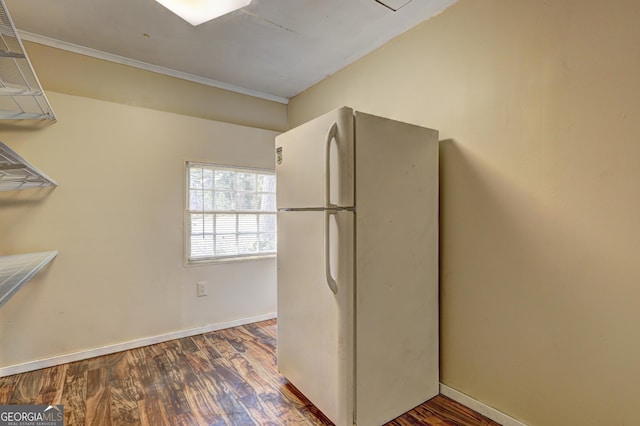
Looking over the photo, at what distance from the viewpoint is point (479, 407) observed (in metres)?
1.77

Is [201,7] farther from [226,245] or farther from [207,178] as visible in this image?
[226,245]

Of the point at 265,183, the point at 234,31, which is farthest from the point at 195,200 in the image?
the point at 234,31

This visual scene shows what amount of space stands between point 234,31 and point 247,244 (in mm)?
1959

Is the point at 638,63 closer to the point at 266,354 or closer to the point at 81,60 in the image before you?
the point at 266,354

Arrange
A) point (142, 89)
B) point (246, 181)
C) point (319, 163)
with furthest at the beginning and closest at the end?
1. point (246, 181)
2. point (142, 89)
3. point (319, 163)

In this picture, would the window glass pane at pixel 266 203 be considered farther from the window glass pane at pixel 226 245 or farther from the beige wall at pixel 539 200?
the beige wall at pixel 539 200

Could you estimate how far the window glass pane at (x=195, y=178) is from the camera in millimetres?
2918

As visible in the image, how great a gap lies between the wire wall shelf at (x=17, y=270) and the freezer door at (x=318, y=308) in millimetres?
1238

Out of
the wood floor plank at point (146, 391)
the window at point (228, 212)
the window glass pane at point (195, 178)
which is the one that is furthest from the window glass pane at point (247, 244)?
the wood floor plank at point (146, 391)

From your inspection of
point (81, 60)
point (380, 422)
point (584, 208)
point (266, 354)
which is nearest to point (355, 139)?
point (584, 208)

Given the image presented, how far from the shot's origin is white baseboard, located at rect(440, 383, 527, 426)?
64.7 inches

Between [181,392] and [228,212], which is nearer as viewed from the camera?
[181,392]

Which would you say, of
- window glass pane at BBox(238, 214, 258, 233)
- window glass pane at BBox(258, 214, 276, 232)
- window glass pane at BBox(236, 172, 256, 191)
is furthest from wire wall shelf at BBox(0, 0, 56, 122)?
window glass pane at BBox(258, 214, 276, 232)

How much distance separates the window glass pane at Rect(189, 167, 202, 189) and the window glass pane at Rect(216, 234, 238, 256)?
0.54m
